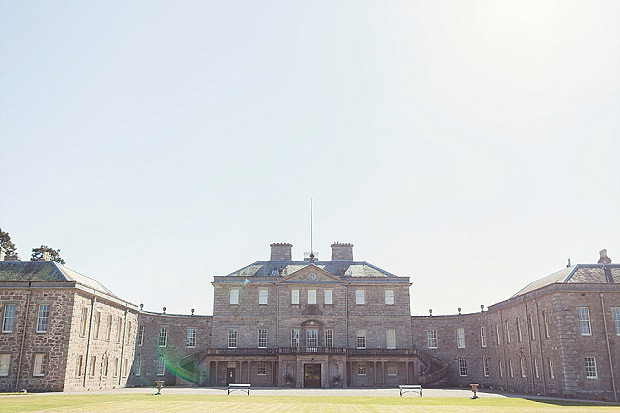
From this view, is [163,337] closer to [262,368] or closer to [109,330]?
[109,330]

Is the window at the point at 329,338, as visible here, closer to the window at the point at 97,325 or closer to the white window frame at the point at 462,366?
the white window frame at the point at 462,366

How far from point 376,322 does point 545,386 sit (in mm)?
16948

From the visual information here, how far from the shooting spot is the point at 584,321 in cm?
3183

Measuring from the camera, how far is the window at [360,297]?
48.3m

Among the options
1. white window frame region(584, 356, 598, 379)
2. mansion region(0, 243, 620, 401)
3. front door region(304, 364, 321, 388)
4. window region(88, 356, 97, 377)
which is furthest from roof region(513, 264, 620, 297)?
window region(88, 356, 97, 377)

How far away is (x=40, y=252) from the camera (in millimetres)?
56375

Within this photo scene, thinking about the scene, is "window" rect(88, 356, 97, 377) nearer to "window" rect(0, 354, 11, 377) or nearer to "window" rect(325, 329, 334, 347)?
"window" rect(0, 354, 11, 377)

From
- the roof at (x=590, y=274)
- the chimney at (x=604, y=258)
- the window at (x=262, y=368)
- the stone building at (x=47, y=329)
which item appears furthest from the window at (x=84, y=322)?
the chimney at (x=604, y=258)

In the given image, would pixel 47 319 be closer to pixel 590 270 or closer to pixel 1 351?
pixel 1 351

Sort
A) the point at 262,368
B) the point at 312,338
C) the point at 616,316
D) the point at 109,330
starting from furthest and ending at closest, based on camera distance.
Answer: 1. the point at 312,338
2. the point at 262,368
3. the point at 109,330
4. the point at 616,316

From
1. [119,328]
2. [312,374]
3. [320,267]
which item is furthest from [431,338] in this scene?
[119,328]

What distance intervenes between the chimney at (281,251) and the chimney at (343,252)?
14.4ft

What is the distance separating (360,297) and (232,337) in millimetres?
11769

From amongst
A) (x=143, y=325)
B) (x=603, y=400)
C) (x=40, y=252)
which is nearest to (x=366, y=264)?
(x=143, y=325)
